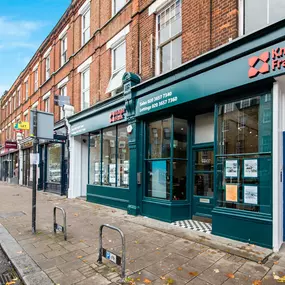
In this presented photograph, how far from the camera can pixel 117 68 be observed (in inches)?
389

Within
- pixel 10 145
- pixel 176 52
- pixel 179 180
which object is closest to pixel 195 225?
pixel 179 180

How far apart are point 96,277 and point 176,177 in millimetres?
4156

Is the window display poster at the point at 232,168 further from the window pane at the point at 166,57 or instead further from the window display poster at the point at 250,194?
the window pane at the point at 166,57

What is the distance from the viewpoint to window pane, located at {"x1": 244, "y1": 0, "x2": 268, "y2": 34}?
5398mm

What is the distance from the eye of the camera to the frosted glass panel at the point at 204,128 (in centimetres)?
706

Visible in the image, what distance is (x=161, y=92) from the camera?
23.7 ft

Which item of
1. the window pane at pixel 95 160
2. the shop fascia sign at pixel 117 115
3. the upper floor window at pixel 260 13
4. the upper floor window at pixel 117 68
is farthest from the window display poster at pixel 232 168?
the window pane at pixel 95 160

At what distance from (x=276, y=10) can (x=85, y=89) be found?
9.14 metres

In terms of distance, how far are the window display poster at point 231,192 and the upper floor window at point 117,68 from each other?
5.82 m

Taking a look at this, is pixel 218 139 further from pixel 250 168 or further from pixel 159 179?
pixel 159 179

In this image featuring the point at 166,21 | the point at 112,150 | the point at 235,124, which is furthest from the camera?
the point at 112,150

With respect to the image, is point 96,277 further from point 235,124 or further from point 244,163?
point 235,124

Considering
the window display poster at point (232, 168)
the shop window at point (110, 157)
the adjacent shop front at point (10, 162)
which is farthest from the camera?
the adjacent shop front at point (10, 162)

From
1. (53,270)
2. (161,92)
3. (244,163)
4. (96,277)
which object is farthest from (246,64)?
(53,270)
